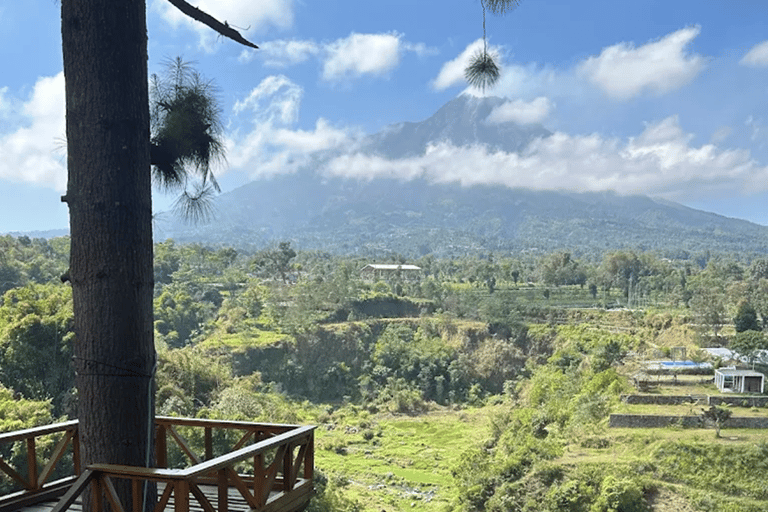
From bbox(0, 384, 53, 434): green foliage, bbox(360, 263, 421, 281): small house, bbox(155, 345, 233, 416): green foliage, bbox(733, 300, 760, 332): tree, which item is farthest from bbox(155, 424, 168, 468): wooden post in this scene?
bbox(360, 263, 421, 281): small house

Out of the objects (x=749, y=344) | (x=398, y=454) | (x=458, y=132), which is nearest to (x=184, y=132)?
(x=398, y=454)

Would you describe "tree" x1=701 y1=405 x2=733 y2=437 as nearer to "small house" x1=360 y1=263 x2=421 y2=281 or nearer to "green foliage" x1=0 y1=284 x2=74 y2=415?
"green foliage" x1=0 y1=284 x2=74 y2=415

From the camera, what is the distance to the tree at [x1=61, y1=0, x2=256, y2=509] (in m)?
1.97

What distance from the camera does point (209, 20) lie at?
2242mm

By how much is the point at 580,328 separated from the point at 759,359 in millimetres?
8776

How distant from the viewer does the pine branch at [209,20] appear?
2201 mm

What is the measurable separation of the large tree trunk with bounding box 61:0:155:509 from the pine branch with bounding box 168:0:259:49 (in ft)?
0.71

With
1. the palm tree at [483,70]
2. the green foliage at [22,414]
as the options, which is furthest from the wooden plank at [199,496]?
the green foliage at [22,414]

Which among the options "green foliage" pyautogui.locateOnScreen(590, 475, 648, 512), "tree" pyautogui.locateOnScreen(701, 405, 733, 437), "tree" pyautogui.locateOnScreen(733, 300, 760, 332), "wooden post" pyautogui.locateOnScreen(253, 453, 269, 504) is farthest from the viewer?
"tree" pyautogui.locateOnScreen(733, 300, 760, 332)

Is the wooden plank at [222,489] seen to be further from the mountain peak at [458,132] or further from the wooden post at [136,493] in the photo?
the mountain peak at [458,132]

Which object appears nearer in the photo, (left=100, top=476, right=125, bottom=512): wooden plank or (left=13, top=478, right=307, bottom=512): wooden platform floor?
(left=100, top=476, right=125, bottom=512): wooden plank

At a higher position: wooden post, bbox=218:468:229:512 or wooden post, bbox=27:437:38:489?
wooden post, bbox=218:468:229:512

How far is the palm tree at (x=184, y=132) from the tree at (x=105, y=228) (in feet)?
1.52

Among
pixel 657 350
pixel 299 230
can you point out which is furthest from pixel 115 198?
pixel 299 230
